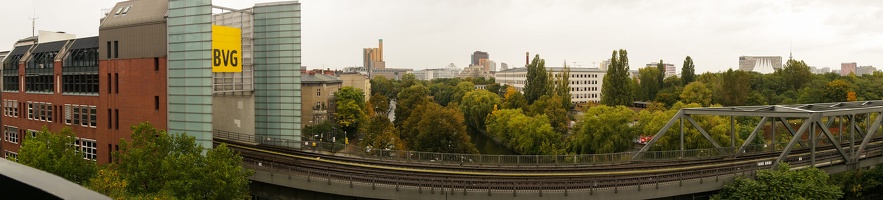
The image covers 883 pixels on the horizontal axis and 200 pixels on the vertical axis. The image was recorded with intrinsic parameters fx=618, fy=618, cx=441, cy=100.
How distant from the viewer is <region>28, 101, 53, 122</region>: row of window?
1930 inches

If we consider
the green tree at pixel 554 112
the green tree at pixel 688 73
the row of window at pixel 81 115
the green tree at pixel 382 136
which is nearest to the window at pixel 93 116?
the row of window at pixel 81 115

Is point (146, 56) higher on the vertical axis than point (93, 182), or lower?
higher

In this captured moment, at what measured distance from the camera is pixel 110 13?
143 ft

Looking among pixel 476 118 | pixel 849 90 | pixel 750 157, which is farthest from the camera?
pixel 476 118

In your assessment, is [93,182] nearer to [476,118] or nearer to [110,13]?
[110,13]

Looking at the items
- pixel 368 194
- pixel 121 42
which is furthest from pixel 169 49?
pixel 368 194

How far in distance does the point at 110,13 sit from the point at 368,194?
1046 inches

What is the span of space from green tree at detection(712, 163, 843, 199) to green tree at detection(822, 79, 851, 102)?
6657cm

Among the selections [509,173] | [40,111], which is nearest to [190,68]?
[509,173]

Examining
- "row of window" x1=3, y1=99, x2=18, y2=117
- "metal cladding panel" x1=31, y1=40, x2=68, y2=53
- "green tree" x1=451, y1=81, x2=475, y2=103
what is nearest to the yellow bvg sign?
"metal cladding panel" x1=31, y1=40, x2=68, y2=53

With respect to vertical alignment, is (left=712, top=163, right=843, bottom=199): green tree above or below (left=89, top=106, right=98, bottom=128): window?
below

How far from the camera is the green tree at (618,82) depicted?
87.0 m

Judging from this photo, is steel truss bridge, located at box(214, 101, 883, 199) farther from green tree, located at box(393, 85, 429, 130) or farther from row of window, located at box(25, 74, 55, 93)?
green tree, located at box(393, 85, 429, 130)

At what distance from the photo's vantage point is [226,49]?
42156mm
